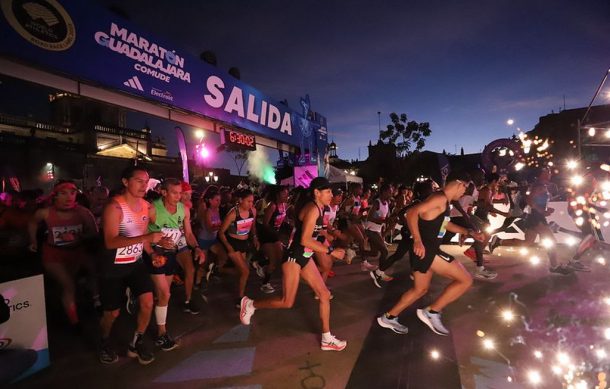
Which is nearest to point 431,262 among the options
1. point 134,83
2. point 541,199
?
point 541,199

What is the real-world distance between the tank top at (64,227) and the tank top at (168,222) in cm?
119

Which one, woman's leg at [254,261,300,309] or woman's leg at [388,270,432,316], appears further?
woman's leg at [388,270,432,316]

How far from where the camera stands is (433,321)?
415 centimetres

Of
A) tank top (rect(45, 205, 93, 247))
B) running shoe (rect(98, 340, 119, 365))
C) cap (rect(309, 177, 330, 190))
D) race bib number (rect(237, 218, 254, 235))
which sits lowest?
running shoe (rect(98, 340, 119, 365))

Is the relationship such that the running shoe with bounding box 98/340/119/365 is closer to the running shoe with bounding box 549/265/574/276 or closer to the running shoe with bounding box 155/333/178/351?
the running shoe with bounding box 155/333/178/351

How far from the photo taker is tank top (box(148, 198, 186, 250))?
4117 mm

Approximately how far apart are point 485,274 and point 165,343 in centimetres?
582

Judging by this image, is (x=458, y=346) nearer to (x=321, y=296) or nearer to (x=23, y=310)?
(x=321, y=296)

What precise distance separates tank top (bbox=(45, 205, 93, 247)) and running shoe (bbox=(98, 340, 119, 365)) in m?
1.52

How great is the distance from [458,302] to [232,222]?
12.4ft

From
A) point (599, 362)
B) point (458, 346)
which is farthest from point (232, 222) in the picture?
point (599, 362)

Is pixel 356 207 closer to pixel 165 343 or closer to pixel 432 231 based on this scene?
pixel 432 231

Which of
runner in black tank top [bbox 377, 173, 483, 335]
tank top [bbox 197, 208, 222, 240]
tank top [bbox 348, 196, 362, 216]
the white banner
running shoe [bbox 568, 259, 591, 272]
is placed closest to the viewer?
the white banner

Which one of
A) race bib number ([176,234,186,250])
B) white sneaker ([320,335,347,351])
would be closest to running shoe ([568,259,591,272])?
white sneaker ([320,335,347,351])
